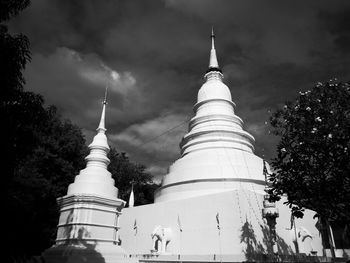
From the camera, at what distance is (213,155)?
63.4ft

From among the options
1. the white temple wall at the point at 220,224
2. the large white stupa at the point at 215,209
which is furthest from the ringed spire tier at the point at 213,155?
the white temple wall at the point at 220,224

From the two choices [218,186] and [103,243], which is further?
[218,186]

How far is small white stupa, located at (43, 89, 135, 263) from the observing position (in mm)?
12219

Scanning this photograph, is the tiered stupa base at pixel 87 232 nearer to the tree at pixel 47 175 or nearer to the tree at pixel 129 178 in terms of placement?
the tree at pixel 47 175

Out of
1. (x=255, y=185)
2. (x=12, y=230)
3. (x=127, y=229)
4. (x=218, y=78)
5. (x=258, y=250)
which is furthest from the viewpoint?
(x=218, y=78)

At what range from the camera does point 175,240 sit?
53.6 feet

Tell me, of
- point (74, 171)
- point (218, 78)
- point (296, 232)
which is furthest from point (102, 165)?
point (218, 78)

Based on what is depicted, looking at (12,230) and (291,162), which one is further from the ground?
(291,162)

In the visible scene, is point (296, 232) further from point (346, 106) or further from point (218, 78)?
point (218, 78)

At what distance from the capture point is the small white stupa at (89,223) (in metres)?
12.2

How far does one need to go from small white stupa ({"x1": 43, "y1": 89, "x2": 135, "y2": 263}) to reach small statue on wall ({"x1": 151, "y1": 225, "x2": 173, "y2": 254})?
325 centimetres

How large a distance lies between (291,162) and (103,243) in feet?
29.3

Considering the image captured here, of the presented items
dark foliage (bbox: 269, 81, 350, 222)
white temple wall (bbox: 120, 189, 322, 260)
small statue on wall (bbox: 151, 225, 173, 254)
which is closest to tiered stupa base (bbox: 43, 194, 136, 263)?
small statue on wall (bbox: 151, 225, 173, 254)

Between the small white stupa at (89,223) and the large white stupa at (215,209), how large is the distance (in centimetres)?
311
